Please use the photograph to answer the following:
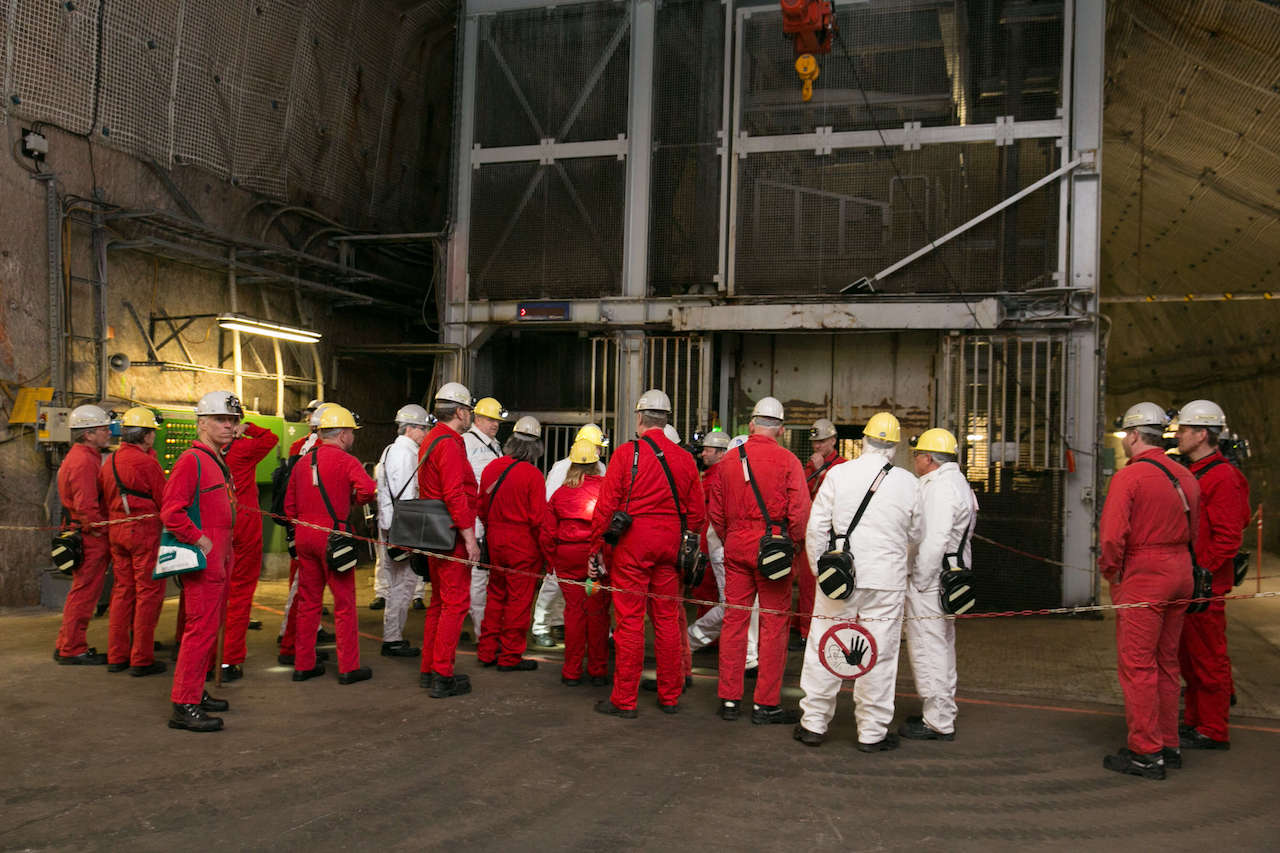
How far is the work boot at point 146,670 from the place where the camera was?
6.83 metres

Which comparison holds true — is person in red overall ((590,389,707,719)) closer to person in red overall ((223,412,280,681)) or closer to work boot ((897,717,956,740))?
work boot ((897,717,956,740))

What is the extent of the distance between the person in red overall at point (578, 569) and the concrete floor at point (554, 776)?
8.8 inches

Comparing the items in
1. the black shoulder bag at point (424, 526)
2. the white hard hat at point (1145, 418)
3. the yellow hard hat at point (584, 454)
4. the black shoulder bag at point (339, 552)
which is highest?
the white hard hat at point (1145, 418)

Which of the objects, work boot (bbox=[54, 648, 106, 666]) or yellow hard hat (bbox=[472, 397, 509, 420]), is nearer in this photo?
work boot (bbox=[54, 648, 106, 666])

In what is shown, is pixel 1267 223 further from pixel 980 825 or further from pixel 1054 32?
pixel 980 825

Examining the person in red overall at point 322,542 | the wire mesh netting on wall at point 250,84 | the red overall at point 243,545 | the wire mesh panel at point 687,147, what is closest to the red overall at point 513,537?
the person in red overall at point 322,542

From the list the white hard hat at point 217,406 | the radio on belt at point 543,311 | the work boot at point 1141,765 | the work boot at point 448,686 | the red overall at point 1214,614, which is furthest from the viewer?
the radio on belt at point 543,311

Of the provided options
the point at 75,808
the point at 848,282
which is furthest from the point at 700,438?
the point at 75,808

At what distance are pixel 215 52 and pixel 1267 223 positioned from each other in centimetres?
1285

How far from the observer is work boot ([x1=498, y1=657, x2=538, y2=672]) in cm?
720

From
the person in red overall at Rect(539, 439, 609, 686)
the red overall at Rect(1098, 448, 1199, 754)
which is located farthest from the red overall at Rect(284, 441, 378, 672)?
the red overall at Rect(1098, 448, 1199, 754)

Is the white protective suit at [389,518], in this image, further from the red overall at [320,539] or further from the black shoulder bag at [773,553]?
the black shoulder bag at [773,553]

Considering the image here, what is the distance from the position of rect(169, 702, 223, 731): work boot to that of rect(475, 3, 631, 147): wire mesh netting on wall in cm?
804

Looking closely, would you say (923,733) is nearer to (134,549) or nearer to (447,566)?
(447,566)
